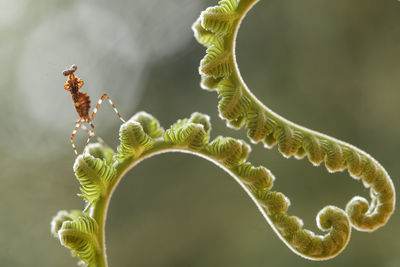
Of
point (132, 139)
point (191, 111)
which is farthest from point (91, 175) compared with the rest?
point (191, 111)

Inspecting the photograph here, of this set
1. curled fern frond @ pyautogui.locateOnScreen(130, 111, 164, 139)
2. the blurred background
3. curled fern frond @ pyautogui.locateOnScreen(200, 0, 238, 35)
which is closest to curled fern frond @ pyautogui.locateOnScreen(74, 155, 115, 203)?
curled fern frond @ pyautogui.locateOnScreen(130, 111, 164, 139)

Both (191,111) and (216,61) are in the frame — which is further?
(191,111)

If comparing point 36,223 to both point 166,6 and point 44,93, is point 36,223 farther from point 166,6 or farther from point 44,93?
point 166,6

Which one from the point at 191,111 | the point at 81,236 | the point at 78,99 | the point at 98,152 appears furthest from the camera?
the point at 191,111

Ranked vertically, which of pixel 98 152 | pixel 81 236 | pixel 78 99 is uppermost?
pixel 78 99

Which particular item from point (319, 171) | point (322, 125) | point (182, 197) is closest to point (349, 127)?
point (322, 125)

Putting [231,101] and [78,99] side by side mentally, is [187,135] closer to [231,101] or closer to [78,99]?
[231,101]

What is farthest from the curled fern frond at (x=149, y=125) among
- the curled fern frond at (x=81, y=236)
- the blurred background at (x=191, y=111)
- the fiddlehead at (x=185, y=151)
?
the blurred background at (x=191, y=111)
